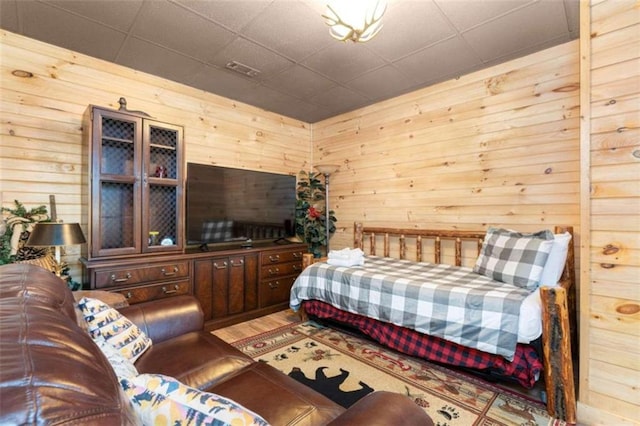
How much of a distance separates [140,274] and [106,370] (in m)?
2.18

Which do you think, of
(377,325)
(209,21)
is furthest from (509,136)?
(209,21)

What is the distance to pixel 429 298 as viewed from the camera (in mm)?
2150

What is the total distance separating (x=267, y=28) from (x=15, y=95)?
2127 millimetres

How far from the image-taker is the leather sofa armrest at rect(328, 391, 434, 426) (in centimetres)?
82

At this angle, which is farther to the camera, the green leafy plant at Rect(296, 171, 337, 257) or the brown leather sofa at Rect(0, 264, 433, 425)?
the green leafy plant at Rect(296, 171, 337, 257)

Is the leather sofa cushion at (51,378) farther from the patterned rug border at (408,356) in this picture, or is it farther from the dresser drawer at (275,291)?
the dresser drawer at (275,291)

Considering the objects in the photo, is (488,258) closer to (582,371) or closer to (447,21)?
(582,371)

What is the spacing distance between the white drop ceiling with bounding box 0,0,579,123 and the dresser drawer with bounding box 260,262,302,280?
2.12 m

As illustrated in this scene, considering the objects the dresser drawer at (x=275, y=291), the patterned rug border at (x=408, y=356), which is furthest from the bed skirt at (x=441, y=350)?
the dresser drawer at (x=275, y=291)

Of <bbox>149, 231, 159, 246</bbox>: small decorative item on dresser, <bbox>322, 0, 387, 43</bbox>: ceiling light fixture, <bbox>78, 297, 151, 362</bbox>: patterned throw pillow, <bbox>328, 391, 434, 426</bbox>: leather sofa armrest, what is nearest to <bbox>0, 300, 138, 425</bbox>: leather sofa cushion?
<bbox>328, 391, 434, 426</bbox>: leather sofa armrest

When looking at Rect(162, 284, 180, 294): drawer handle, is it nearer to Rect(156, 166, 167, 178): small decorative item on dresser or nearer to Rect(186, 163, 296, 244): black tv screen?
Rect(186, 163, 296, 244): black tv screen

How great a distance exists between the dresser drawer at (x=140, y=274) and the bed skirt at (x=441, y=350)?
1.44 meters

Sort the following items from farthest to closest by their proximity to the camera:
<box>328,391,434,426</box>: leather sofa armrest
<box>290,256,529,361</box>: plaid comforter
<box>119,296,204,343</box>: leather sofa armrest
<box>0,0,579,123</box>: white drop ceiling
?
<box>0,0,579,123</box>: white drop ceiling → <box>290,256,529,361</box>: plaid comforter → <box>119,296,204,343</box>: leather sofa armrest → <box>328,391,434,426</box>: leather sofa armrest

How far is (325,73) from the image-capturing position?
297 centimetres
